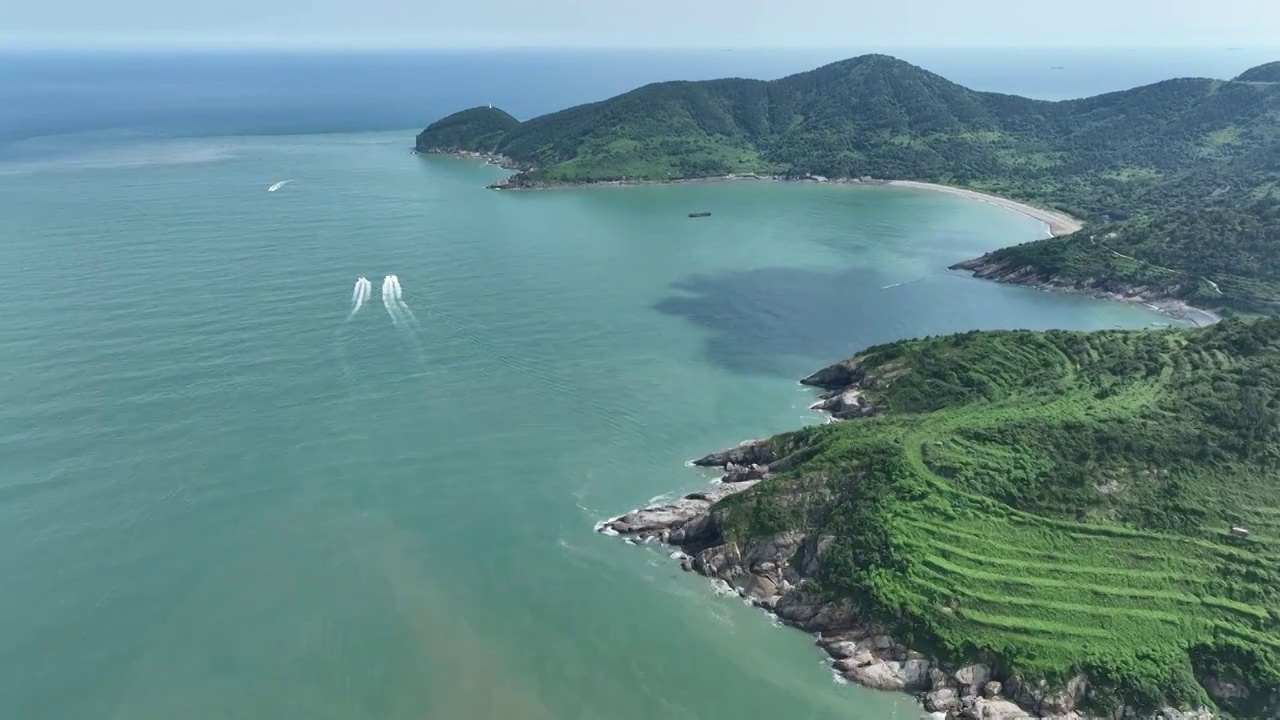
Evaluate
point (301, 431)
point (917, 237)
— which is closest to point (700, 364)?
point (301, 431)

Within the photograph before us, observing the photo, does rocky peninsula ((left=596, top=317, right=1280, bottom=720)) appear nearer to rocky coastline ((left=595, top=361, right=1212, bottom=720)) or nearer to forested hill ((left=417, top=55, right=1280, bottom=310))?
rocky coastline ((left=595, top=361, right=1212, bottom=720))

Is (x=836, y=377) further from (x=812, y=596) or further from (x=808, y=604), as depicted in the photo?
(x=808, y=604)

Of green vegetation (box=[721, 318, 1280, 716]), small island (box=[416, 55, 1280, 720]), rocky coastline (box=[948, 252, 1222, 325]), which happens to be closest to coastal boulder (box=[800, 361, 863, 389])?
small island (box=[416, 55, 1280, 720])

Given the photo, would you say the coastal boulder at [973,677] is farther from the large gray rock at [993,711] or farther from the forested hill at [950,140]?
the forested hill at [950,140]

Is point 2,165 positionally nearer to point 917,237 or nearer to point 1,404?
point 1,404

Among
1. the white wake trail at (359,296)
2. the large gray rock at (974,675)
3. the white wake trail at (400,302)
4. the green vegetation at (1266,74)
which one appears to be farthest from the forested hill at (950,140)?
the large gray rock at (974,675)
